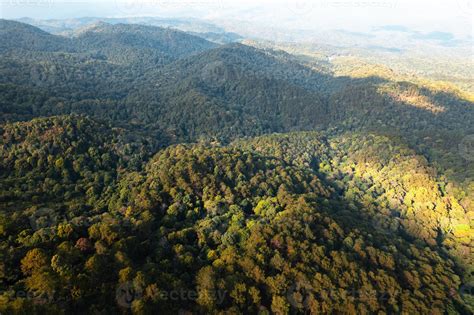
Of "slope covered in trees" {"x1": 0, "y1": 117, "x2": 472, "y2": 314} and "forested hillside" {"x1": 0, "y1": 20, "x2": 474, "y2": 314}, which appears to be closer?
"slope covered in trees" {"x1": 0, "y1": 117, "x2": 472, "y2": 314}

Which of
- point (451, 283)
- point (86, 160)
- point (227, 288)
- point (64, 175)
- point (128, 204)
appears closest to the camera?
point (227, 288)

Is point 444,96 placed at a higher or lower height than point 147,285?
lower

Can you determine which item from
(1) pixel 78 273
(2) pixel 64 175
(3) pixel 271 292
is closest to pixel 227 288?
(3) pixel 271 292

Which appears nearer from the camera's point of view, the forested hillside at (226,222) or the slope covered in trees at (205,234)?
the slope covered in trees at (205,234)

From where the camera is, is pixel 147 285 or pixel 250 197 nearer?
pixel 147 285

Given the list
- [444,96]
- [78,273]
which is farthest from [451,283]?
[444,96]

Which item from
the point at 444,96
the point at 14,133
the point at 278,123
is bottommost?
the point at 278,123

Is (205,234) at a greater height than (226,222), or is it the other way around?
(205,234)

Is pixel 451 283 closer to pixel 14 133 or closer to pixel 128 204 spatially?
pixel 128 204

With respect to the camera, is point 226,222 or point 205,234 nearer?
point 205,234

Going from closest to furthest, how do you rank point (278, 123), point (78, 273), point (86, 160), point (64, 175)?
point (78, 273) → point (64, 175) → point (86, 160) → point (278, 123)
